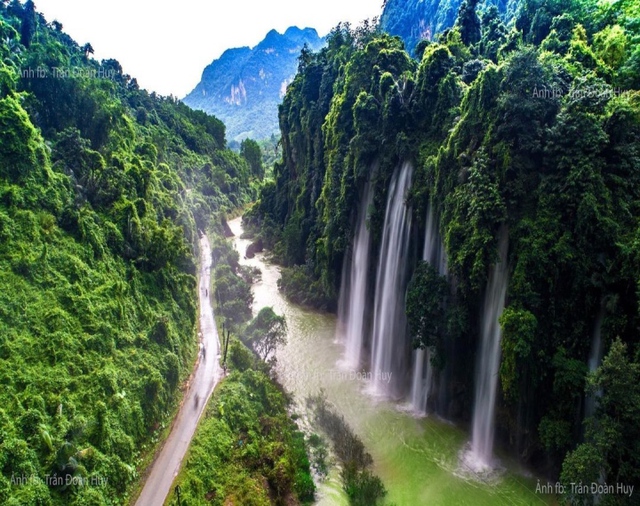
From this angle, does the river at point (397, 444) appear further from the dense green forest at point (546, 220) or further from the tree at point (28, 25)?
the tree at point (28, 25)

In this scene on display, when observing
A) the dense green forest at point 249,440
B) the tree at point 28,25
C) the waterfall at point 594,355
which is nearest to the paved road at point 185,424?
the dense green forest at point 249,440

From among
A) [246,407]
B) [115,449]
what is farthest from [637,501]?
[115,449]

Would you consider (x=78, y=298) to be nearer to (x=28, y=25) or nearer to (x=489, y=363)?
(x=489, y=363)

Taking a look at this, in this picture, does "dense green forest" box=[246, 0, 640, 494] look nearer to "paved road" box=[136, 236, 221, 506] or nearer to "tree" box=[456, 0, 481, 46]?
"tree" box=[456, 0, 481, 46]

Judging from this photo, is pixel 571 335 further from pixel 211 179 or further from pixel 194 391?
pixel 211 179

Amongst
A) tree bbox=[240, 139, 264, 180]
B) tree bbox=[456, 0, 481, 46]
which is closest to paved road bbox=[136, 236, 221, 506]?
tree bbox=[456, 0, 481, 46]

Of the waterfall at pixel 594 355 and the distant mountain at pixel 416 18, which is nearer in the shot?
the waterfall at pixel 594 355
